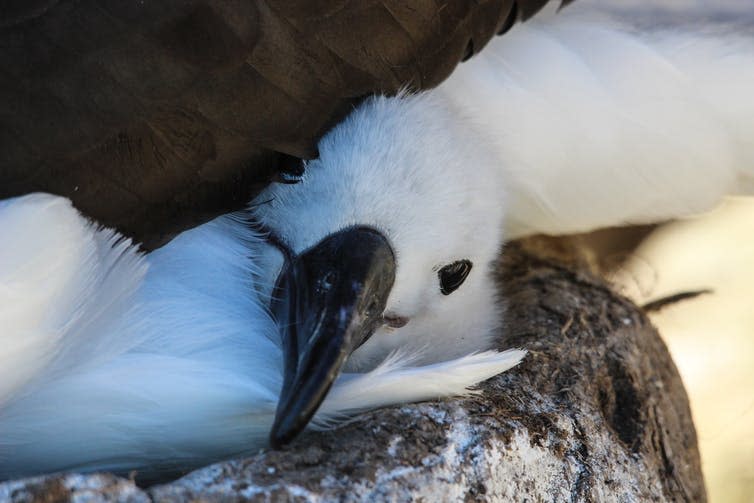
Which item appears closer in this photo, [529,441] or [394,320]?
[529,441]

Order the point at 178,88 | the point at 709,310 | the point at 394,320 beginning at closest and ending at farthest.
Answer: the point at 178,88
the point at 394,320
the point at 709,310

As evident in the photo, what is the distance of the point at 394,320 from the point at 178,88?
19.5 inches

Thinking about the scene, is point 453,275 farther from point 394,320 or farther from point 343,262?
point 343,262

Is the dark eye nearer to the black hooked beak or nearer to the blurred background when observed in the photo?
the black hooked beak

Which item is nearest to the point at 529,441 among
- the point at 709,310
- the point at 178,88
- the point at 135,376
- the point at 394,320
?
the point at 394,320

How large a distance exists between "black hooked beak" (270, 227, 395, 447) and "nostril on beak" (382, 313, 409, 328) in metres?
0.04

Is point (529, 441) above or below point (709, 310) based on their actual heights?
below

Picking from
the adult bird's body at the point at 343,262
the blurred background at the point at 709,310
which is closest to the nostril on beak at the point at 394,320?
the adult bird's body at the point at 343,262

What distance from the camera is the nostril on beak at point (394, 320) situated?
158 centimetres

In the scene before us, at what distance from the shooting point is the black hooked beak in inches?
50.8

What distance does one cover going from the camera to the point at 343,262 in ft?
4.81

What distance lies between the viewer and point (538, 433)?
146cm

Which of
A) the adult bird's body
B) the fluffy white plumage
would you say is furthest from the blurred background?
the fluffy white plumage

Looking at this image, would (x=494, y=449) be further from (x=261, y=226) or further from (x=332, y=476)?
(x=261, y=226)
